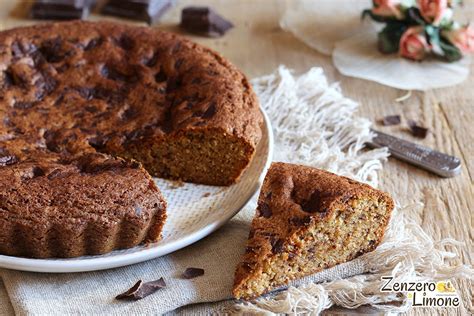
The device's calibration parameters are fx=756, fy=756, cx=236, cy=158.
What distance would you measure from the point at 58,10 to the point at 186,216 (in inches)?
91.2

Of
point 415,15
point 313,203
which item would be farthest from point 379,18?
point 313,203

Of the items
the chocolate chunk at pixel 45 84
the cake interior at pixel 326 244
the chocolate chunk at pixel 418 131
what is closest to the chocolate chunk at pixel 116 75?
the chocolate chunk at pixel 45 84

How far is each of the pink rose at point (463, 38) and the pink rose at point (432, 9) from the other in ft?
0.43

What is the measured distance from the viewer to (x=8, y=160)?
10.1 feet

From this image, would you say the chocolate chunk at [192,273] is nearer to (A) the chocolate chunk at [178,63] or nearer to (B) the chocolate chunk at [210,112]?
(B) the chocolate chunk at [210,112]

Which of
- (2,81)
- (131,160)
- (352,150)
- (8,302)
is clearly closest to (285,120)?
(352,150)

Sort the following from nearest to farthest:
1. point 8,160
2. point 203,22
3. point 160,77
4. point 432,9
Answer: point 8,160
point 160,77
point 432,9
point 203,22

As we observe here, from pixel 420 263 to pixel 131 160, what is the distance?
122cm

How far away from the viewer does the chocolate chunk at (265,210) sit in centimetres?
290

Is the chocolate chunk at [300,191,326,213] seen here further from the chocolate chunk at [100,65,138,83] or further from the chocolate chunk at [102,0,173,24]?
the chocolate chunk at [102,0,173,24]

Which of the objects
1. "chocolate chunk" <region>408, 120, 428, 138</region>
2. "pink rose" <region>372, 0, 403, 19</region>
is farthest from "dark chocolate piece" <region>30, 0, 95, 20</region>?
"chocolate chunk" <region>408, 120, 428, 138</region>

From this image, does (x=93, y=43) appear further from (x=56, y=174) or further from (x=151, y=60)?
(x=56, y=174)

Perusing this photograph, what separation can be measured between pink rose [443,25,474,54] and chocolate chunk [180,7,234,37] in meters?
1.39

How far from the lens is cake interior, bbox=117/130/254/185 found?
3334 millimetres
